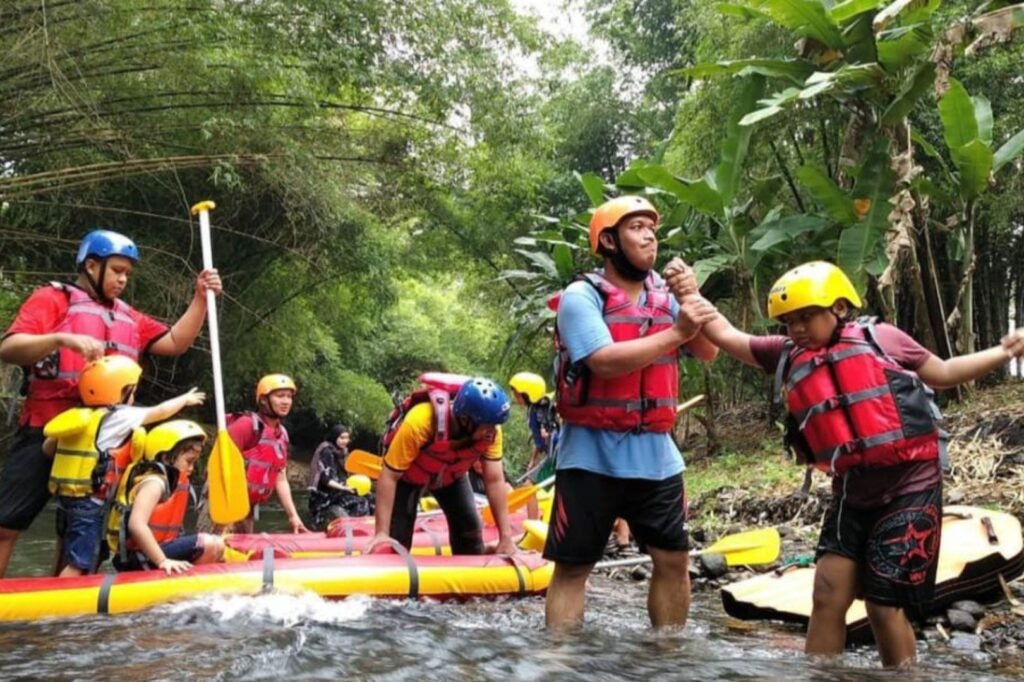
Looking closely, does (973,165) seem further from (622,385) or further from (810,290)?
(622,385)

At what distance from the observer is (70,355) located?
4242 millimetres

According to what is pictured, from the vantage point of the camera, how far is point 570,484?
117 inches

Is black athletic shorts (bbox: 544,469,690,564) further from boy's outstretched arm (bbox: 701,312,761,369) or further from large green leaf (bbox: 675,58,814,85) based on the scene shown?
large green leaf (bbox: 675,58,814,85)

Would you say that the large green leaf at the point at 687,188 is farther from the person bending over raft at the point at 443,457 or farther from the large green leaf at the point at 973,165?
the person bending over raft at the point at 443,457

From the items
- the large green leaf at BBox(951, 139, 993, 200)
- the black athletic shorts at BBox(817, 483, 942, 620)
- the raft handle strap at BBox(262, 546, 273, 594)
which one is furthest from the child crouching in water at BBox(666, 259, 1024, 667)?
the large green leaf at BBox(951, 139, 993, 200)

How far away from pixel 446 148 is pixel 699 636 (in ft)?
27.9

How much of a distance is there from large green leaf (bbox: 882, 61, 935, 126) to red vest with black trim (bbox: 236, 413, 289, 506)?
207 inches

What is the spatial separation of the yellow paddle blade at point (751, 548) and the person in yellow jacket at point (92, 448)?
285cm

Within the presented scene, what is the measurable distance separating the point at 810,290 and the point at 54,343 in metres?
3.12

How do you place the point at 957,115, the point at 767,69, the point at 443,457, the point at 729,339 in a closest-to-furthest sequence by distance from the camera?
the point at 729,339 < the point at 443,457 < the point at 957,115 < the point at 767,69

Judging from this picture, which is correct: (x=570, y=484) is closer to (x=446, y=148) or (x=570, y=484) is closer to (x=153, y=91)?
(x=153, y=91)

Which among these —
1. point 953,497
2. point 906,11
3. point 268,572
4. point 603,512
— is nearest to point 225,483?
point 268,572

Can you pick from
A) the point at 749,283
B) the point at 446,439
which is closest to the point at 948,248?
the point at 749,283

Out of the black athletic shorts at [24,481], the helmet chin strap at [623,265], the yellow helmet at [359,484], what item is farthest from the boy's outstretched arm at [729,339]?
the yellow helmet at [359,484]
